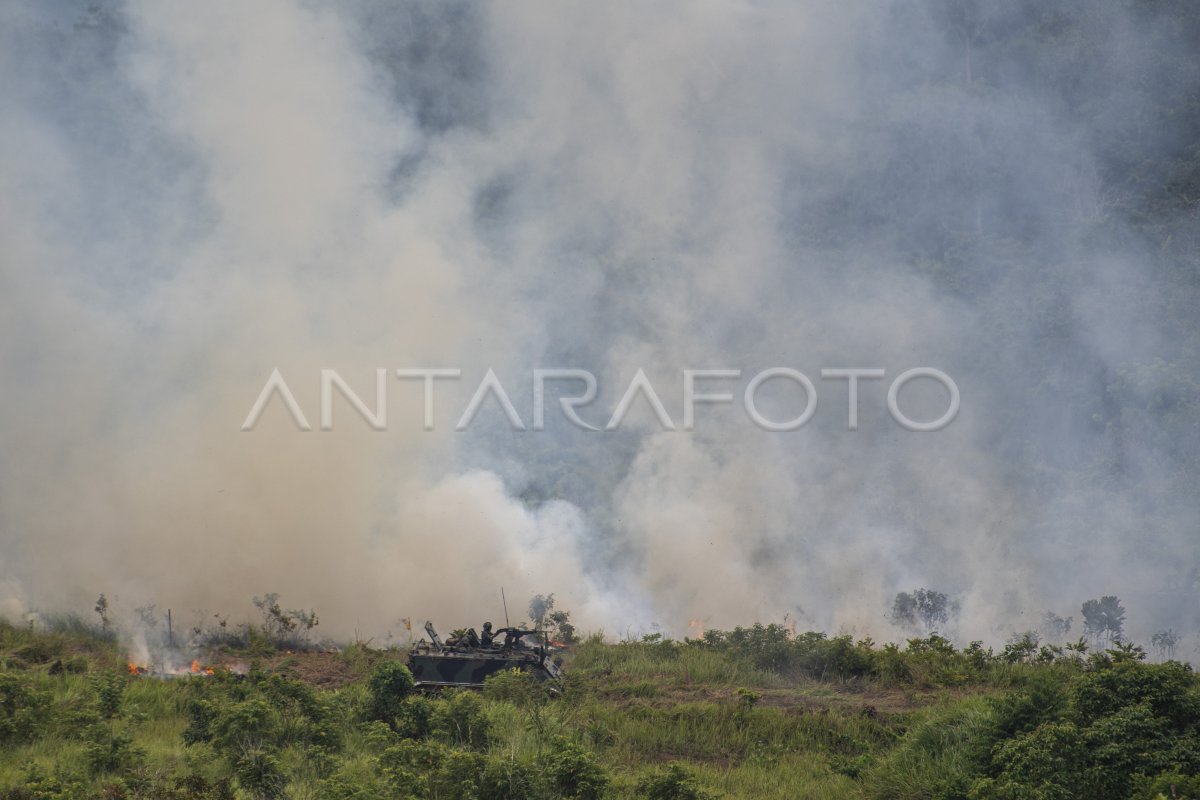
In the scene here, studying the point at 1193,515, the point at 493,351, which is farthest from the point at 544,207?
the point at 1193,515

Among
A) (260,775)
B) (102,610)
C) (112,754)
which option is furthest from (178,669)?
(260,775)

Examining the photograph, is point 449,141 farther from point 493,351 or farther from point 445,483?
point 445,483

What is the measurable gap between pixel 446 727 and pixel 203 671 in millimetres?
8814

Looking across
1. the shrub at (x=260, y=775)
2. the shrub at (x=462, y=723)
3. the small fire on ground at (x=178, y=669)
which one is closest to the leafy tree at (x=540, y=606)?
the small fire on ground at (x=178, y=669)

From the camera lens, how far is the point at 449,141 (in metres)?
51.3

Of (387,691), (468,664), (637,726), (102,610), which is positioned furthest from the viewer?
(102,610)

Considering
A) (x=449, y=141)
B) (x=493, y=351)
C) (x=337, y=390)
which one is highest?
(x=449, y=141)

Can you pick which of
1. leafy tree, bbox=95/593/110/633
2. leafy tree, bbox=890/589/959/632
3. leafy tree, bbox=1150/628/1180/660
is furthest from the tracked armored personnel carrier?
leafy tree, bbox=1150/628/1180/660

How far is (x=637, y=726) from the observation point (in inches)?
856

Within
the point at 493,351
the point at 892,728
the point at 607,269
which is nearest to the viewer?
the point at 892,728

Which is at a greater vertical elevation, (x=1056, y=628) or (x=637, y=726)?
(x=1056, y=628)

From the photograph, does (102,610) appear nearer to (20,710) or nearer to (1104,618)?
(20,710)

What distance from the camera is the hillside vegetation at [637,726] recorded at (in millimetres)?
16391

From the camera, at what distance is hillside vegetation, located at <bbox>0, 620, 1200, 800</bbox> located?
1639 cm
